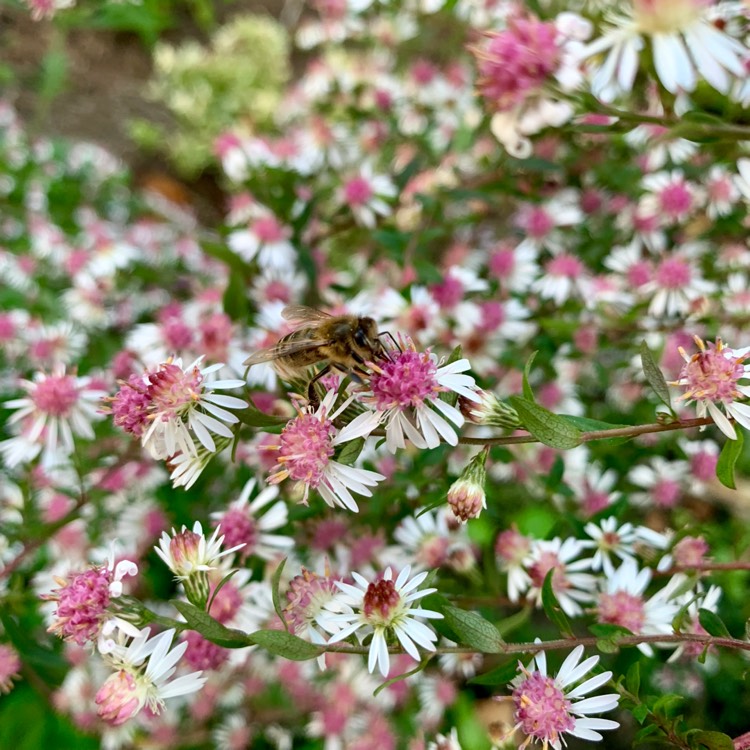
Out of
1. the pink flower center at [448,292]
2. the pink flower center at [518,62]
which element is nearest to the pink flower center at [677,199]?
the pink flower center at [448,292]

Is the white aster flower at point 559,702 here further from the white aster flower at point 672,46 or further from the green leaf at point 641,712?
the white aster flower at point 672,46

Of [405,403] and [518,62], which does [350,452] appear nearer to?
[405,403]

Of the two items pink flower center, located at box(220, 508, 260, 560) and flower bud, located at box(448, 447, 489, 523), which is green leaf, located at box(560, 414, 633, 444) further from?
pink flower center, located at box(220, 508, 260, 560)

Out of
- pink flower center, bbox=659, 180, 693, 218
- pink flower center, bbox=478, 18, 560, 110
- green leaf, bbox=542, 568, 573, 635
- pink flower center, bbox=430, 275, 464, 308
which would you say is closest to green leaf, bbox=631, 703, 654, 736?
green leaf, bbox=542, 568, 573, 635

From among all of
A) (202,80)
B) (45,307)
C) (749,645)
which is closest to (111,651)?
(749,645)

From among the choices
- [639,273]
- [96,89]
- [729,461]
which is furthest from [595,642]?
[96,89]

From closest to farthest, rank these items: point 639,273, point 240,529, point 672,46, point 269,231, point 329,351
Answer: point 672,46, point 329,351, point 240,529, point 639,273, point 269,231
